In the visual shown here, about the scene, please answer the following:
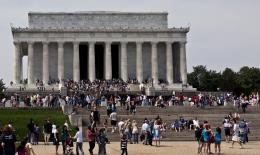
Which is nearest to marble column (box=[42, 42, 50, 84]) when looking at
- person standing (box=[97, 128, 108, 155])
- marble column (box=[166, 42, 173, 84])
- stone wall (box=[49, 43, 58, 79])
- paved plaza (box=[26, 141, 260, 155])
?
stone wall (box=[49, 43, 58, 79])

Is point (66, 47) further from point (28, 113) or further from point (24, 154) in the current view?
point (24, 154)

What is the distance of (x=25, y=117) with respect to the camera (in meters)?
56.2

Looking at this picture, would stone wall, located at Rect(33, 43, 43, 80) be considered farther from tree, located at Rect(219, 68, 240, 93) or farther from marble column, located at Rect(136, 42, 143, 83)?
tree, located at Rect(219, 68, 240, 93)

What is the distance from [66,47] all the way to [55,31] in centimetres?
387

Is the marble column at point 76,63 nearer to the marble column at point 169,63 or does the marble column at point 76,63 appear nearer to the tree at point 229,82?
the marble column at point 169,63

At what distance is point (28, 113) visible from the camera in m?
61.7

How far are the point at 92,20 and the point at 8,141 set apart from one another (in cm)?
7886

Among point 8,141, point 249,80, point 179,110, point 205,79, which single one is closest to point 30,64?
point 179,110

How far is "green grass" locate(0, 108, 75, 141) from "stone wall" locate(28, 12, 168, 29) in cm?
4039

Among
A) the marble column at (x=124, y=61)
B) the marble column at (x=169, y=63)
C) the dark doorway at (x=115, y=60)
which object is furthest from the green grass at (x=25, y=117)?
the dark doorway at (x=115, y=60)

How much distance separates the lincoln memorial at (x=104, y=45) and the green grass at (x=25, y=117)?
3666cm

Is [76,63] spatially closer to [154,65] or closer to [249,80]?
[154,65]

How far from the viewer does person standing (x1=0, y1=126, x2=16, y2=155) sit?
90.7 ft

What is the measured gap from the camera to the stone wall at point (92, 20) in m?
105
